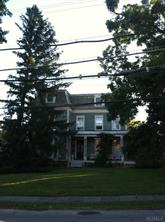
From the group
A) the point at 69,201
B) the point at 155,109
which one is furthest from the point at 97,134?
the point at 69,201

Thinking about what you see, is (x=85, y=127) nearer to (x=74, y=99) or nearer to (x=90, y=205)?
(x=74, y=99)

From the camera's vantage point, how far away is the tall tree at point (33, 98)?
153 ft

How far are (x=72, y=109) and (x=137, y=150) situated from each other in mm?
18867

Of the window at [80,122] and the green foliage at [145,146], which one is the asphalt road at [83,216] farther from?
the window at [80,122]

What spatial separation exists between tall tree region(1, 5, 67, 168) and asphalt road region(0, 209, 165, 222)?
92.1 feet

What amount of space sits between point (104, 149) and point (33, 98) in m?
10.4

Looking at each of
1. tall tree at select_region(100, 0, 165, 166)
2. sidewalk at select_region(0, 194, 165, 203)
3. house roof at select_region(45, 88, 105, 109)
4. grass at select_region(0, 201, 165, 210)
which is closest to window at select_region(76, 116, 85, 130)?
house roof at select_region(45, 88, 105, 109)

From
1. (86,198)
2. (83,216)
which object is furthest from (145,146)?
(83,216)

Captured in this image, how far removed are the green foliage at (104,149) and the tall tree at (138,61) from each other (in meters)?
18.3

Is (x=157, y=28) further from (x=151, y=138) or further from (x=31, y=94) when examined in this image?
(x=31, y=94)

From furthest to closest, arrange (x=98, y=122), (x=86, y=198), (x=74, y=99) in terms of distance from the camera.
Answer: (x=74, y=99), (x=98, y=122), (x=86, y=198)

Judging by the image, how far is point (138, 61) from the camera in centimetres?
3173

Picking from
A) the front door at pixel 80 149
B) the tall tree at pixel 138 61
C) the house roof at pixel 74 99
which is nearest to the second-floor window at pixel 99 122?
the house roof at pixel 74 99

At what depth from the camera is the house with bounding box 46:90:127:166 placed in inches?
2253
